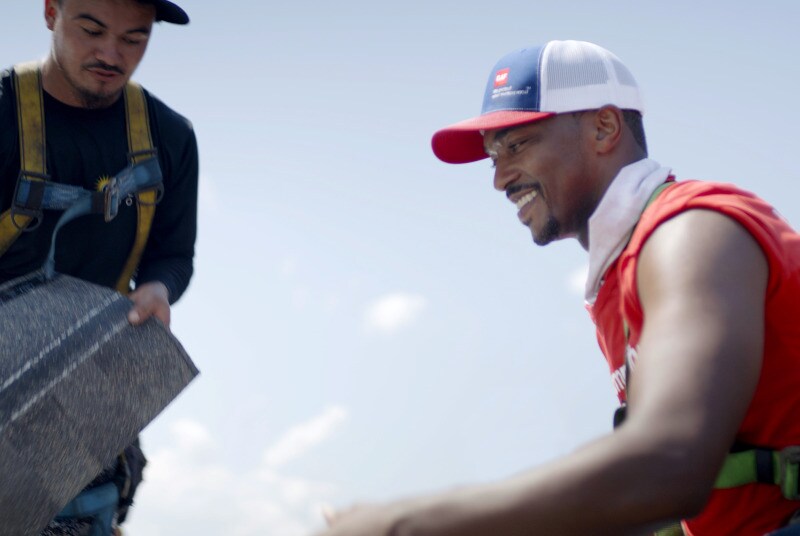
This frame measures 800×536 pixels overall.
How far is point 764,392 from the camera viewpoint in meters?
2.49

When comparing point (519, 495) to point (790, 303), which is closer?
point (519, 495)

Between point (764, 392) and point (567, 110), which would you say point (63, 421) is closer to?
point (567, 110)

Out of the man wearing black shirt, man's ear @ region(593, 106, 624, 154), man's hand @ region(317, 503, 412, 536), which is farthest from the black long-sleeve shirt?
man's hand @ region(317, 503, 412, 536)

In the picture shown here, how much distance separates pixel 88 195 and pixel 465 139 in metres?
1.83

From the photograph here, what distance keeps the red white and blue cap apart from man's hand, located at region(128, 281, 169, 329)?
1.54 meters

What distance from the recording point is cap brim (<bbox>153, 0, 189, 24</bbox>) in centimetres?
483

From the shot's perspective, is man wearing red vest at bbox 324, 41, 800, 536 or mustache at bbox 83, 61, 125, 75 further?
mustache at bbox 83, 61, 125, 75

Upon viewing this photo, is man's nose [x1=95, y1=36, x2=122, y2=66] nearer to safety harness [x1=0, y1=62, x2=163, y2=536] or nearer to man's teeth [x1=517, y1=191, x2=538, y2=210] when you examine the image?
safety harness [x1=0, y1=62, x2=163, y2=536]

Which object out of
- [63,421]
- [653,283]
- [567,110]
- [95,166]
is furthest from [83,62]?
[653,283]

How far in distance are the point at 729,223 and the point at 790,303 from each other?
0.27m

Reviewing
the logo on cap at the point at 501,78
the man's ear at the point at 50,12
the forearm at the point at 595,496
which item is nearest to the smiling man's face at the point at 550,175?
the logo on cap at the point at 501,78

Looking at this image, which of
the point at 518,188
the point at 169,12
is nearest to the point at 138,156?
the point at 169,12

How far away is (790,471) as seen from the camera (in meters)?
2.47

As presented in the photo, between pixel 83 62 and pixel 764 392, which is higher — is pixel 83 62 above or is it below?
above
